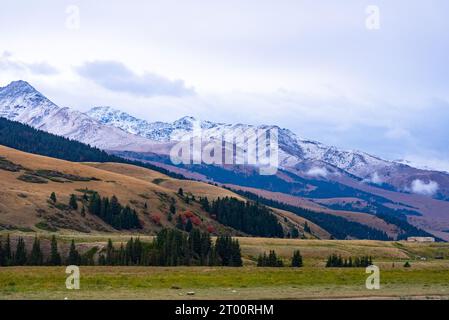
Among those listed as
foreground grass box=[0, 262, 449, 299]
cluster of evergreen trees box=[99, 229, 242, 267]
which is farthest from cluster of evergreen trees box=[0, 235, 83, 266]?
foreground grass box=[0, 262, 449, 299]

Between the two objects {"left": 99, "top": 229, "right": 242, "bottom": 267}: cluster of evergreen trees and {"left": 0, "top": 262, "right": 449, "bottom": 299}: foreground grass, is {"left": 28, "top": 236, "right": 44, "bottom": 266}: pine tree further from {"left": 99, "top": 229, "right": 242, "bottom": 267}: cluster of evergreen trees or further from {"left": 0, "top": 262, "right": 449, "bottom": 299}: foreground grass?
{"left": 0, "top": 262, "right": 449, "bottom": 299}: foreground grass

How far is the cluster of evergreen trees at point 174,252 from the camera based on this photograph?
10081 cm

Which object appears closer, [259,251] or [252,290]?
[252,290]

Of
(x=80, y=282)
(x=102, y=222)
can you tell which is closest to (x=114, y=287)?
(x=80, y=282)

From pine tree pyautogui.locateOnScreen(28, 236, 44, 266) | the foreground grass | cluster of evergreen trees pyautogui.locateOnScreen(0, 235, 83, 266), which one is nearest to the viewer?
the foreground grass

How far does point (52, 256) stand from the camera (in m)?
105

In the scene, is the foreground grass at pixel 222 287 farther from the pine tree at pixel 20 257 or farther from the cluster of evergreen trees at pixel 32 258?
the pine tree at pixel 20 257

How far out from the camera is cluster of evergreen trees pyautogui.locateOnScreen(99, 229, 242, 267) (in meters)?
101

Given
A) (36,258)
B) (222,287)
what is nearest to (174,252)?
(36,258)

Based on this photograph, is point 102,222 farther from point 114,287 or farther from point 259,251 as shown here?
point 114,287
